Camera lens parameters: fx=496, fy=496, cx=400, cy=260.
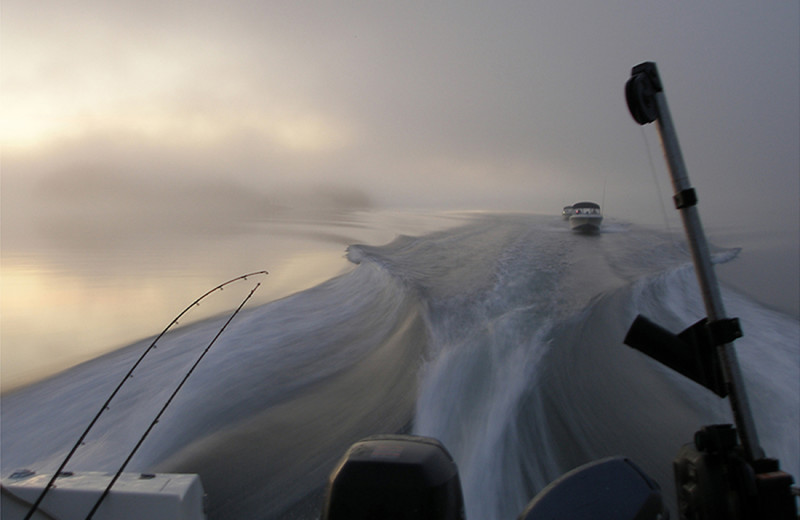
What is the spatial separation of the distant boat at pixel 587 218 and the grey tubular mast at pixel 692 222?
7.07 metres

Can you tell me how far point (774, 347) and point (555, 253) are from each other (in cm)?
264

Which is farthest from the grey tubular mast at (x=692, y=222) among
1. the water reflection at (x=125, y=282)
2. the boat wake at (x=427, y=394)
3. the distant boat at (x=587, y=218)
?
the distant boat at (x=587, y=218)

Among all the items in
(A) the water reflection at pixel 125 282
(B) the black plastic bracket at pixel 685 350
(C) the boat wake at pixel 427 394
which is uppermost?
(A) the water reflection at pixel 125 282

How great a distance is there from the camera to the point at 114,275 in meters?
6.86

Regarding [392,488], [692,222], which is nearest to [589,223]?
[692,222]

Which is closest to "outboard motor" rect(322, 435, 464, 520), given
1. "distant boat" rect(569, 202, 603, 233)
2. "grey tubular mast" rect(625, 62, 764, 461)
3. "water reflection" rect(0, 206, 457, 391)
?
"grey tubular mast" rect(625, 62, 764, 461)

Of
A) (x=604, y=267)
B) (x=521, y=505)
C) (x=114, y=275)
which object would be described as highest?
(x=114, y=275)

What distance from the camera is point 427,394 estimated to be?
9.16 feet

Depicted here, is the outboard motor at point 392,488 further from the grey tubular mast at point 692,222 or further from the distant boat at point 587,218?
the distant boat at point 587,218

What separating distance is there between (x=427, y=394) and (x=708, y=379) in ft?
5.94

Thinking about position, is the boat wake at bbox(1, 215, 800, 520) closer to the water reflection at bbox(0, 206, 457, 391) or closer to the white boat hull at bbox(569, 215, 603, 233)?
the water reflection at bbox(0, 206, 457, 391)

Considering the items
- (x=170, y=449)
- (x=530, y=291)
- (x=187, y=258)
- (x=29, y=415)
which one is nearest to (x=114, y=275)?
(x=187, y=258)

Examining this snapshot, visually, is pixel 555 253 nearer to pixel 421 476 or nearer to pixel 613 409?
pixel 613 409

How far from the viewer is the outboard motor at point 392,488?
1118 mm
